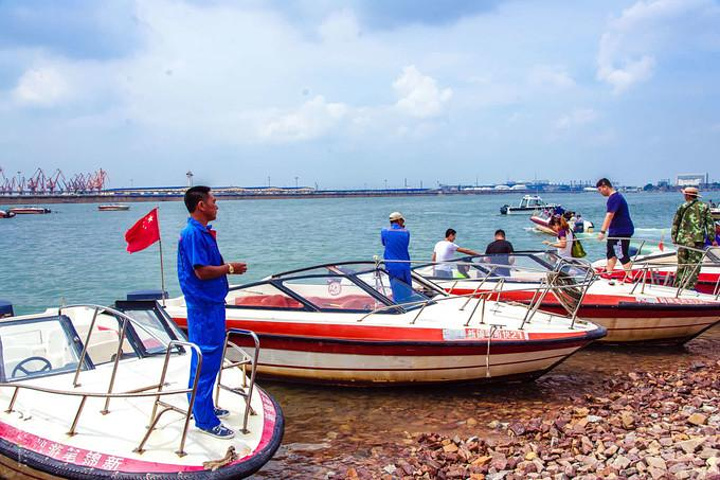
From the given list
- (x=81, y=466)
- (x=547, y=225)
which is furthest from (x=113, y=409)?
(x=547, y=225)

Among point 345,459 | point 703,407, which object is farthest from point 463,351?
point 703,407

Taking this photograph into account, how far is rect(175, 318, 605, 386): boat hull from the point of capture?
8.03 m

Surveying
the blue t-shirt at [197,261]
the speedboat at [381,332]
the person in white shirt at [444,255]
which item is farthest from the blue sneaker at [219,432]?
the person in white shirt at [444,255]

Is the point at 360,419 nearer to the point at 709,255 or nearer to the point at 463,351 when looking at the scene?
the point at 463,351

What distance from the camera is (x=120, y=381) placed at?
5.96 metres

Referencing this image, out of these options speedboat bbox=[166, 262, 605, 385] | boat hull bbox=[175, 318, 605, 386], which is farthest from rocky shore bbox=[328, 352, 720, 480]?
speedboat bbox=[166, 262, 605, 385]

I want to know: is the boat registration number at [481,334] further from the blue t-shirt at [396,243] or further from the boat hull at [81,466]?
the boat hull at [81,466]

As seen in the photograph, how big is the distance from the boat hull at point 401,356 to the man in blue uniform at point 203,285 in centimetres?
345

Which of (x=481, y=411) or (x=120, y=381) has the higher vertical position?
(x=120, y=381)

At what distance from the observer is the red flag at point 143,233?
898cm

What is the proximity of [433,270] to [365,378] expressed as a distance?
Result: 4.61 metres

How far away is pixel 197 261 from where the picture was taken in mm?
4781

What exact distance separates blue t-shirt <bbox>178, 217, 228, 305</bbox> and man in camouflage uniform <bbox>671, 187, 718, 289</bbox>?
9078mm

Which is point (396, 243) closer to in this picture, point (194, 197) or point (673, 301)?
point (673, 301)
